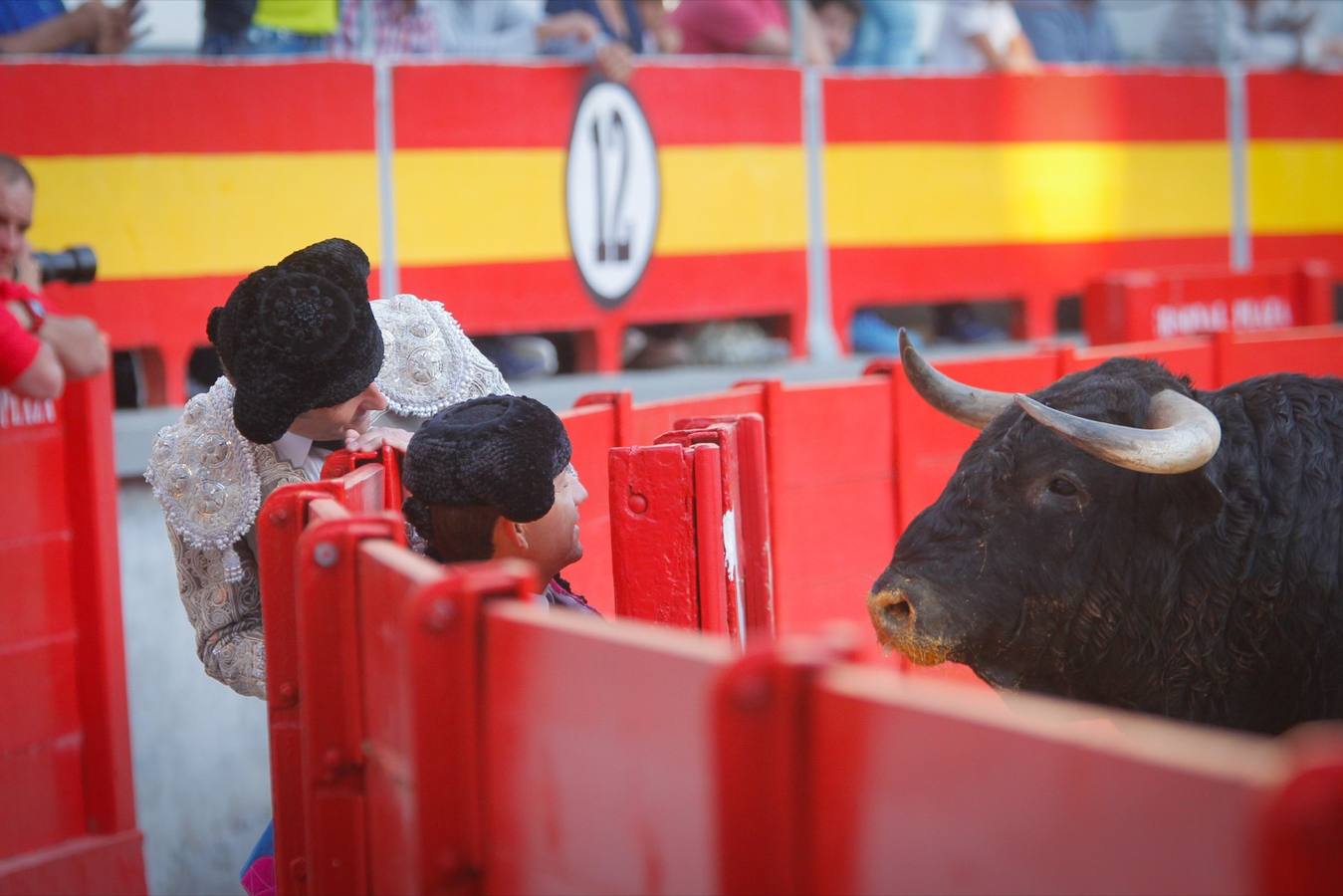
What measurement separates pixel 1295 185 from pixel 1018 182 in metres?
1.82

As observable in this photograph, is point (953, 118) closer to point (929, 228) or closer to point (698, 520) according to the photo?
point (929, 228)

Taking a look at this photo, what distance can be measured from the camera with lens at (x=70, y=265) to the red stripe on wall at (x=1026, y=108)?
134 inches

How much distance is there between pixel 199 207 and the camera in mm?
5523

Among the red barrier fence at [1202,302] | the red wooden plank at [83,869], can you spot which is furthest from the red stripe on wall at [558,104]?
the red wooden plank at [83,869]

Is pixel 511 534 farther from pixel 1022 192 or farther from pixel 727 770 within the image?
pixel 1022 192

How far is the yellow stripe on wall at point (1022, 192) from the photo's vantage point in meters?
7.14

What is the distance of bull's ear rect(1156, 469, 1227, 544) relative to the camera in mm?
2859

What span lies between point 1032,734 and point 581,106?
5.34m

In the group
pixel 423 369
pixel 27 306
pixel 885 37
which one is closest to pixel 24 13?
pixel 27 306

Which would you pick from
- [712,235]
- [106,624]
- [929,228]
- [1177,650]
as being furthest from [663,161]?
[1177,650]

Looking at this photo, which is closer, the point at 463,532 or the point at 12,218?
the point at 463,532

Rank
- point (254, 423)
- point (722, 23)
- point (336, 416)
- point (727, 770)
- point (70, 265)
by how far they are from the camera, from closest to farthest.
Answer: point (727, 770), point (254, 423), point (336, 416), point (70, 265), point (722, 23)

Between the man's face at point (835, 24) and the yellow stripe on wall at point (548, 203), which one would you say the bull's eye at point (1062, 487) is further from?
the man's face at point (835, 24)

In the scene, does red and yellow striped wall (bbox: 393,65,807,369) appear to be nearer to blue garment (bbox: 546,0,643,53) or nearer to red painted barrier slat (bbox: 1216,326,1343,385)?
blue garment (bbox: 546,0,643,53)
